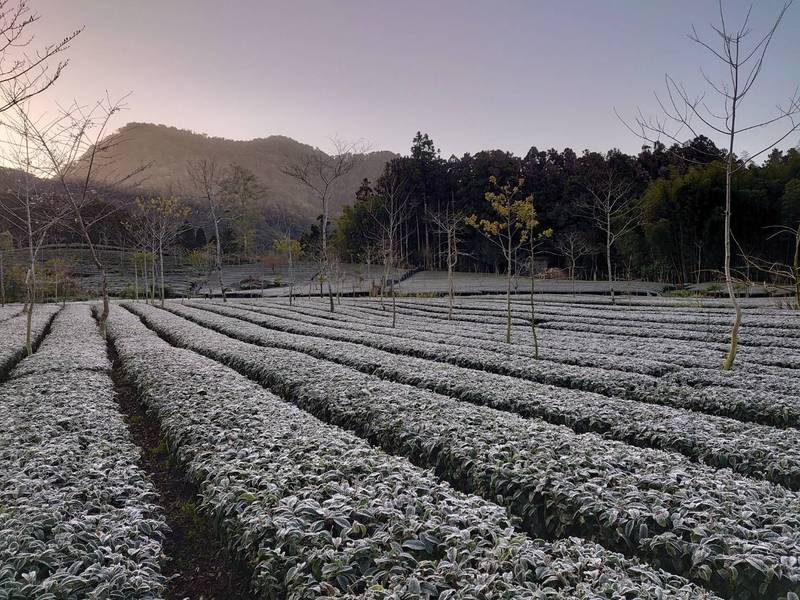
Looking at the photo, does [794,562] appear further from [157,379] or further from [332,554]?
[157,379]

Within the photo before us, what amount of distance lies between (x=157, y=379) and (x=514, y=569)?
962 centimetres

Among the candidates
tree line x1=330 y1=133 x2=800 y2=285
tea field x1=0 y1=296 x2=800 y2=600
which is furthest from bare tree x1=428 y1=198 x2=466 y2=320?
tea field x1=0 y1=296 x2=800 y2=600

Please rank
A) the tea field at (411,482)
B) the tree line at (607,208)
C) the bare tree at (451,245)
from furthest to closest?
the tree line at (607,208) < the bare tree at (451,245) < the tea field at (411,482)

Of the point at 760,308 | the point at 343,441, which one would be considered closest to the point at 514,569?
the point at 343,441

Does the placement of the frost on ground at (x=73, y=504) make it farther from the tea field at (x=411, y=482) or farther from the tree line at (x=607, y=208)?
the tree line at (x=607, y=208)

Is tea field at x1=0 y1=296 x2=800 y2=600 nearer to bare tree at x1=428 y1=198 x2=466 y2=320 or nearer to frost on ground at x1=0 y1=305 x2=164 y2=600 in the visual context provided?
frost on ground at x1=0 y1=305 x2=164 y2=600

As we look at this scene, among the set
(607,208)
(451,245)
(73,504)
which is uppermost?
(607,208)

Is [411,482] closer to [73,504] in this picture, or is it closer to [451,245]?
[73,504]

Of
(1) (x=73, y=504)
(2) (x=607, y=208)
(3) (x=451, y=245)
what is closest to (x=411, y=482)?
(1) (x=73, y=504)

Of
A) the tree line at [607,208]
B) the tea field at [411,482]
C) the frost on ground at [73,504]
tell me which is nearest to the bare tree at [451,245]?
the tree line at [607,208]

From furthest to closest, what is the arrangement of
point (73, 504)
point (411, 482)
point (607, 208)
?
1. point (607, 208)
2. point (411, 482)
3. point (73, 504)

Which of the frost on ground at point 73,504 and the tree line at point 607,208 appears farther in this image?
the tree line at point 607,208

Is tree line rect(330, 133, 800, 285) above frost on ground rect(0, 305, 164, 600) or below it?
above

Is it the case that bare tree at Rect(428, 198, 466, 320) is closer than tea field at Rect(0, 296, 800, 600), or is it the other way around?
tea field at Rect(0, 296, 800, 600)
